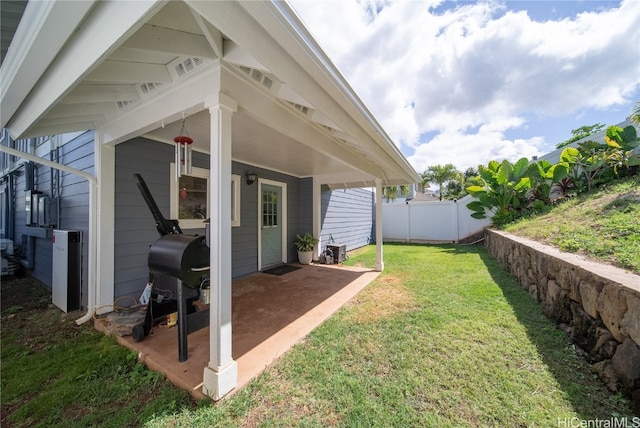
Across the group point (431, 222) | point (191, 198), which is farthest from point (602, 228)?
point (431, 222)

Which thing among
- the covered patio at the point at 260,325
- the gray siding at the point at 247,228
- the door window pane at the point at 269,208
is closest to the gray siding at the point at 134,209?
the covered patio at the point at 260,325

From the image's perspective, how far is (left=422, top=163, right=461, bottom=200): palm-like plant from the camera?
1638 cm

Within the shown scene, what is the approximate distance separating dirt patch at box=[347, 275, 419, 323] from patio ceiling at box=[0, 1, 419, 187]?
2.43 meters

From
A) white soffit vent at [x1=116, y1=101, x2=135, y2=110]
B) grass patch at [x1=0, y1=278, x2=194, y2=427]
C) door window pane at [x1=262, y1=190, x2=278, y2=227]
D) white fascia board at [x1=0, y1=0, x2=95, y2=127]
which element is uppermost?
white soffit vent at [x1=116, y1=101, x2=135, y2=110]

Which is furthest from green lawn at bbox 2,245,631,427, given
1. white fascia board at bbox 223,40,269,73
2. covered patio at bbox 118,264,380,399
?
white fascia board at bbox 223,40,269,73

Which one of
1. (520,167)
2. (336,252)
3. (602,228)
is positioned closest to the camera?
(602,228)

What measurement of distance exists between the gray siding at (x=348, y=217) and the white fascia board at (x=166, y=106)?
5.34 metres

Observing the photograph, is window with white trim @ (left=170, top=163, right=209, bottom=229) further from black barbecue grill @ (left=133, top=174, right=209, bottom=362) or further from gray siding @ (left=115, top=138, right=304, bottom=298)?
black barbecue grill @ (left=133, top=174, right=209, bottom=362)

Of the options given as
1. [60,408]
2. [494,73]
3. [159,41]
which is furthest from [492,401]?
[494,73]

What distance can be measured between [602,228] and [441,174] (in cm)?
1406

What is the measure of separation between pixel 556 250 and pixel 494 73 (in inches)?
175

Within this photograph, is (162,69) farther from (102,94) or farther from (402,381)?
(402,381)

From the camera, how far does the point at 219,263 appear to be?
1.83 metres

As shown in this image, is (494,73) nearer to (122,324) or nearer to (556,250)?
(556,250)
